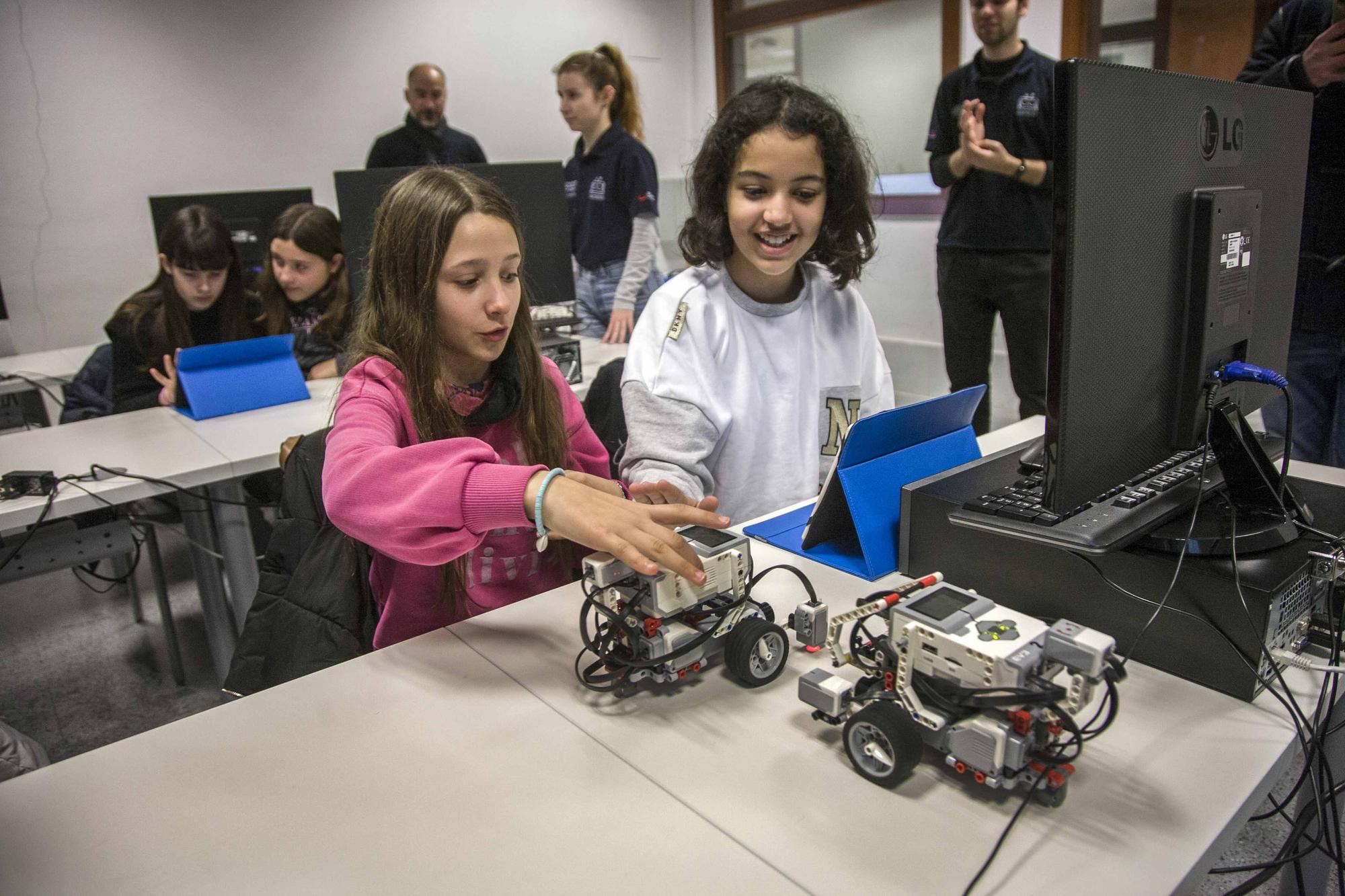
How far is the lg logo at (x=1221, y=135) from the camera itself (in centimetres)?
81

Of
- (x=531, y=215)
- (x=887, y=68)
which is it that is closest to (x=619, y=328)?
(x=531, y=215)

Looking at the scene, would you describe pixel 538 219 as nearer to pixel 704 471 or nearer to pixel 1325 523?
pixel 704 471

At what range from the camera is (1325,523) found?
0.98 m

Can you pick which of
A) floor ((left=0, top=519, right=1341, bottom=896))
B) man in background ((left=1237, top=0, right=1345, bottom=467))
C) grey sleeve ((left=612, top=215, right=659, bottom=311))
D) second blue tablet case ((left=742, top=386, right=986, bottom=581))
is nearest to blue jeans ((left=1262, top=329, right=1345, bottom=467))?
man in background ((left=1237, top=0, right=1345, bottom=467))

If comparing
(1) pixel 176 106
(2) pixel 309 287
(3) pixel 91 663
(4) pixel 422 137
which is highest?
(1) pixel 176 106

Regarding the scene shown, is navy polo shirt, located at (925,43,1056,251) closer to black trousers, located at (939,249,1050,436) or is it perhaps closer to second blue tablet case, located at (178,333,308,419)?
black trousers, located at (939,249,1050,436)

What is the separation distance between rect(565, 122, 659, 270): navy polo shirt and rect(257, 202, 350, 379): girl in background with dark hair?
1082 millimetres

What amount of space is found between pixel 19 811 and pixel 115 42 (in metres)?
4.44

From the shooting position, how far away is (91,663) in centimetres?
241

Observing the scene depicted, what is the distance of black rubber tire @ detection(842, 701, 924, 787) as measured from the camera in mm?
700

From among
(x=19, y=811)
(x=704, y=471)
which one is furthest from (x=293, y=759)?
(x=704, y=471)

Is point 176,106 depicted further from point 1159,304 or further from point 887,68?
point 1159,304

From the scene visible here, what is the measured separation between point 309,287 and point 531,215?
747 mm

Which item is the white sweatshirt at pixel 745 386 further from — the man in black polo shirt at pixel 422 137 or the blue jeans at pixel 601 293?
the man in black polo shirt at pixel 422 137
